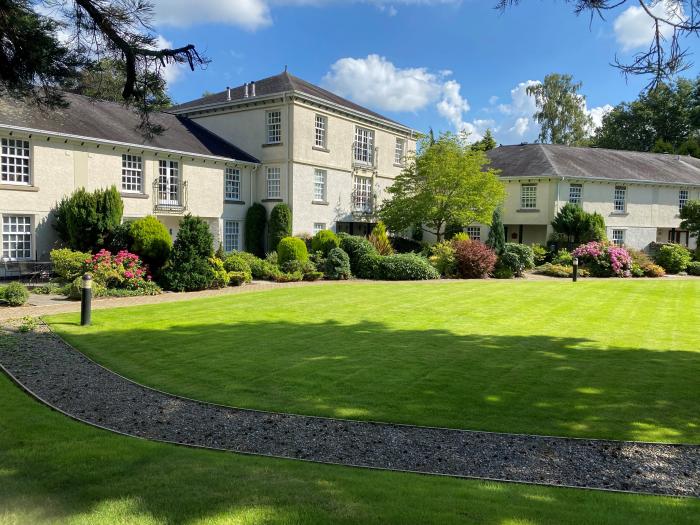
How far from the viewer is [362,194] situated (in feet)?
108

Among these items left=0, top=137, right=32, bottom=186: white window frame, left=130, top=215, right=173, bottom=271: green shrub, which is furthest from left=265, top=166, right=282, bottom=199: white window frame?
left=0, top=137, right=32, bottom=186: white window frame

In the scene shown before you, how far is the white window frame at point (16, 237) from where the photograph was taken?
64.5 ft

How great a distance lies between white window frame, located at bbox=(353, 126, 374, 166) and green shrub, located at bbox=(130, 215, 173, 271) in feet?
50.5

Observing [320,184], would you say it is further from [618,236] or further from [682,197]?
[682,197]

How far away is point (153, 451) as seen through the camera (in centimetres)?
527

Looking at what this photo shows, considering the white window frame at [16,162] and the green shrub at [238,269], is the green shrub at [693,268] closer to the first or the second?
the green shrub at [238,269]

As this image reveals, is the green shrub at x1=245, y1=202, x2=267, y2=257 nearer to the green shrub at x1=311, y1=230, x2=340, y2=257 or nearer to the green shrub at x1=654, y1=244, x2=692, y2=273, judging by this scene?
the green shrub at x1=311, y1=230, x2=340, y2=257

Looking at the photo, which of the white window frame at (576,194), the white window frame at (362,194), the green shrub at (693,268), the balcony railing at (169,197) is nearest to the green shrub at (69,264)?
the balcony railing at (169,197)

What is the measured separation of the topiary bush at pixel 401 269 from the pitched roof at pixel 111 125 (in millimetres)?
9669

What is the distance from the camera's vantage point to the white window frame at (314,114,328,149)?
2961 cm

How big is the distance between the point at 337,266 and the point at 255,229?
6786mm

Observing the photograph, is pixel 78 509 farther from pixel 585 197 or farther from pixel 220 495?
pixel 585 197

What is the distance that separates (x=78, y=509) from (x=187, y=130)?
27.4 metres

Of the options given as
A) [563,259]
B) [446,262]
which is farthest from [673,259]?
[446,262]
